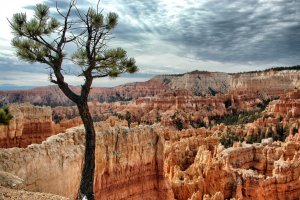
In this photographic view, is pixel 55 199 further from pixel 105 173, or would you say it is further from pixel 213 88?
pixel 213 88

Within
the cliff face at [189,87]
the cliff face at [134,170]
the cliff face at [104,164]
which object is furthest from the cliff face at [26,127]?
the cliff face at [189,87]

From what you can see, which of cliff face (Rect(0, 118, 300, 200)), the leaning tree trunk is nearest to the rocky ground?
the leaning tree trunk

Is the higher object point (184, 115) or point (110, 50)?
point (110, 50)

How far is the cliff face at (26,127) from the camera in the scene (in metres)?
19.6

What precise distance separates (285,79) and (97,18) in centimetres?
13312

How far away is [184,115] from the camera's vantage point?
3258 inches

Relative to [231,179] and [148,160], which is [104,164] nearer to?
[148,160]

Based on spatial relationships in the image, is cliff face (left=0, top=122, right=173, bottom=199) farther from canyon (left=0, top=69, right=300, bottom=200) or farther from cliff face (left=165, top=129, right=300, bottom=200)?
cliff face (left=165, top=129, right=300, bottom=200)

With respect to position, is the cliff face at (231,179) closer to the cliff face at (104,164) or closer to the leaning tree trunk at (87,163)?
the cliff face at (104,164)

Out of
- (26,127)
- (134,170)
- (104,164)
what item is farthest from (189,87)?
(104,164)

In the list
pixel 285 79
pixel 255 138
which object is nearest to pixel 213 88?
pixel 285 79

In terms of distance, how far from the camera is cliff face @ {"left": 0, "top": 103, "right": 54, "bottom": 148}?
19.6m

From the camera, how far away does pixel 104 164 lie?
47.1 ft

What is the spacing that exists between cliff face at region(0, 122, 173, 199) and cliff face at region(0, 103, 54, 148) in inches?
253
